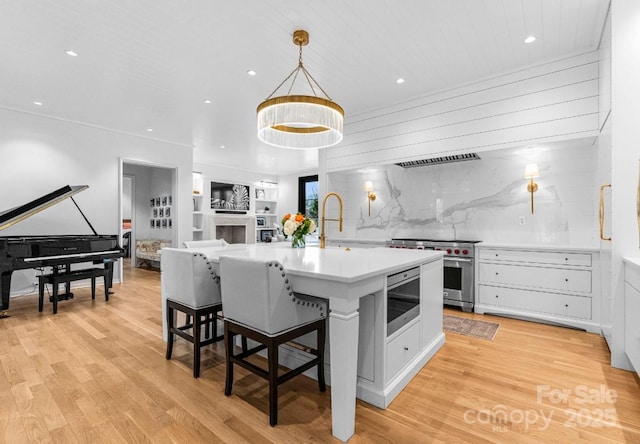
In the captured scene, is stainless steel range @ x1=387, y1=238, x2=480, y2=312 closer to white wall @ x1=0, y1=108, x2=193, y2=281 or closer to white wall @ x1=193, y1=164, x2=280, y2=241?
white wall @ x1=0, y1=108, x2=193, y2=281

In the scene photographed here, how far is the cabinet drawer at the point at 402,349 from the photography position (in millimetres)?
1951

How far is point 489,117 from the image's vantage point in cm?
367

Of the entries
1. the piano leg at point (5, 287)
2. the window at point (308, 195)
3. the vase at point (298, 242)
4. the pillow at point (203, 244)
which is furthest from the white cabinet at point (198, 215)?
the vase at point (298, 242)

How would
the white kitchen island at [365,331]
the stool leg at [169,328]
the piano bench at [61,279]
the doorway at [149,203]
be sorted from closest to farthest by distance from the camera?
the white kitchen island at [365,331] → the stool leg at [169,328] → the piano bench at [61,279] → the doorway at [149,203]

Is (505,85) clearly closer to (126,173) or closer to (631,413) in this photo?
(631,413)

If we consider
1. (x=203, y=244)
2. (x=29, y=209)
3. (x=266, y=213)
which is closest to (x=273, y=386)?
(x=203, y=244)

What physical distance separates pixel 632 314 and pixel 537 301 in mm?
1331

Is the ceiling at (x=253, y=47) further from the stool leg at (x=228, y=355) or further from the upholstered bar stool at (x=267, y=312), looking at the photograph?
the stool leg at (x=228, y=355)

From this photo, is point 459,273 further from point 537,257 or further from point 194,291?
point 194,291

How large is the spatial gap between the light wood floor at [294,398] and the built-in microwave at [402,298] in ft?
1.46

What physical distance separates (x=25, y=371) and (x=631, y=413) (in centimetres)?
400

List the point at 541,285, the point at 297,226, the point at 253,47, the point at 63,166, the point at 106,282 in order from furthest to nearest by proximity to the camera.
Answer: the point at 63,166 → the point at 106,282 → the point at 541,285 → the point at 253,47 → the point at 297,226

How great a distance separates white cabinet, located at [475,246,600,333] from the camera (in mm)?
3154

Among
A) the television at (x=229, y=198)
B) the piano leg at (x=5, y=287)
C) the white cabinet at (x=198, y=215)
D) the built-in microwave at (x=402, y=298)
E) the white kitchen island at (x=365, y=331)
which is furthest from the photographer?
the television at (x=229, y=198)
